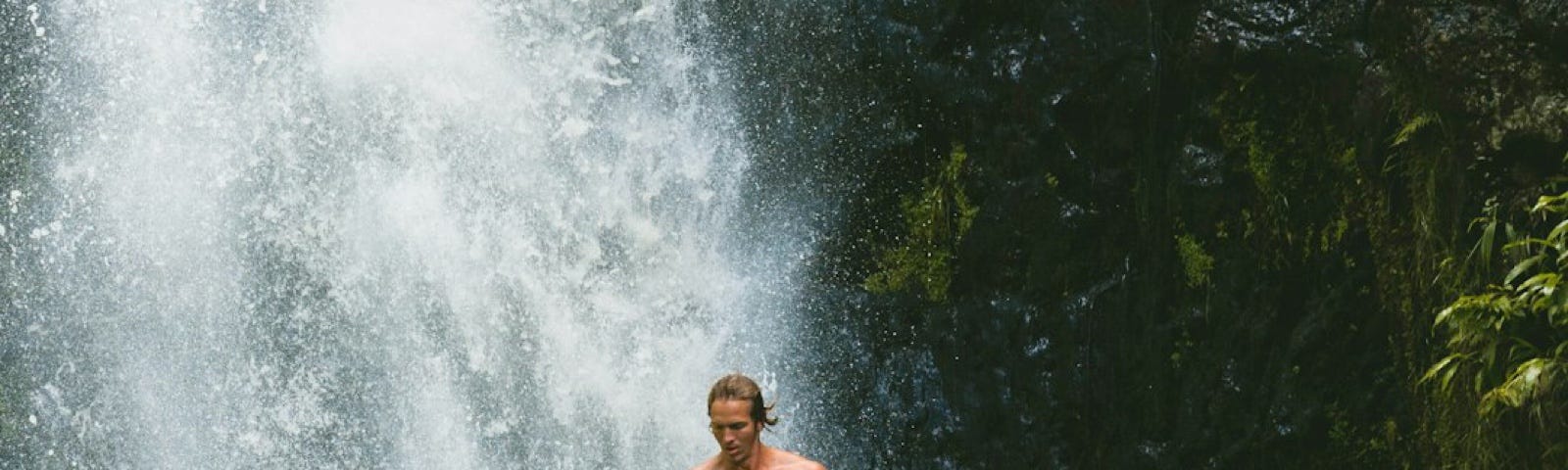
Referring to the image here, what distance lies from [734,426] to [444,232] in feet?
15.4

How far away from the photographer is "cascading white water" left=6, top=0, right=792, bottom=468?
24.9ft

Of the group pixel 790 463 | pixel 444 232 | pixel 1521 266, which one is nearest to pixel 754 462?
pixel 790 463

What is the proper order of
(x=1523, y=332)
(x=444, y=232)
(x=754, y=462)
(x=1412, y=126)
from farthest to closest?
(x=444, y=232) → (x=1412, y=126) → (x=1523, y=332) → (x=754, y=462)

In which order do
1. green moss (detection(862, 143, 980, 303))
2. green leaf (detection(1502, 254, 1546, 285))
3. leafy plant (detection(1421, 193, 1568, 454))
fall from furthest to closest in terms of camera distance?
1. green moss (detection(862, 143, 980, 303))
2. green leaf (detection(1502, 254, 1546, 285))
3. leafy plant (detection(1421, 193, 1568, 454))

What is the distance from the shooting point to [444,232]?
775cm

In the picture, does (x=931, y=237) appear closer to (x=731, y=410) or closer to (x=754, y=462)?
(x=754, y=462)

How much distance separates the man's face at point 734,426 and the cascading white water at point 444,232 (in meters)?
3.99

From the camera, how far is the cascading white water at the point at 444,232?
24.9 feet

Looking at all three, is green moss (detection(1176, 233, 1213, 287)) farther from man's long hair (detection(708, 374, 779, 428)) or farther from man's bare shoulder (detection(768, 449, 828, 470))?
man's long hair (detection(708, 374, 779, 428))

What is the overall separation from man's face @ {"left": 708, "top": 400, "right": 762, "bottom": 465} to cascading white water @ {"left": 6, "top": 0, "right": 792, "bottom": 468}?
399 centimetres

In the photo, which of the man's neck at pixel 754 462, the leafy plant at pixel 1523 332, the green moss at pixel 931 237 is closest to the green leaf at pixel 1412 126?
the leafy plant at pixel 1523 332

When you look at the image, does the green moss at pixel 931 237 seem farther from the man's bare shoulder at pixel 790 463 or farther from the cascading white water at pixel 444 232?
the man's bare shoulder at pixel 790 463

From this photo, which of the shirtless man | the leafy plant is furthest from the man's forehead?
the leafy plant

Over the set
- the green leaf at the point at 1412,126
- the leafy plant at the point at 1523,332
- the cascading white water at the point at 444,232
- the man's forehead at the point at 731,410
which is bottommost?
the man's forehead at the point at 731,410
